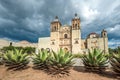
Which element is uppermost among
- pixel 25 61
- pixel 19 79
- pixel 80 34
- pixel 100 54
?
pixel 80 34

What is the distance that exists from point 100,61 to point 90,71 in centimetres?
67

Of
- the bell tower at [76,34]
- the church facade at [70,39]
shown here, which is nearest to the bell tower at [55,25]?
the church facade at [70,39]

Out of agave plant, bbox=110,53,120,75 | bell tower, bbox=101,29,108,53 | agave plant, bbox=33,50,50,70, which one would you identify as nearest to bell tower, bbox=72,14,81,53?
bell tower, bbox=101,29,108,53

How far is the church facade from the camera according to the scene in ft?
151

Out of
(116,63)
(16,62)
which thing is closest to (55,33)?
(16,62)

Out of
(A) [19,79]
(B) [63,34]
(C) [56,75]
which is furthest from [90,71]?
(B) [63,34]

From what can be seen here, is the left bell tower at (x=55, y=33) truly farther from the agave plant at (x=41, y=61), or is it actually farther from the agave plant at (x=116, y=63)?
the agave plant at (x=116, y=63)

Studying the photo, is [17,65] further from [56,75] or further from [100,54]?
[100,54]

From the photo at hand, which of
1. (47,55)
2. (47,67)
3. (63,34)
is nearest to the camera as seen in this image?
(47,67)

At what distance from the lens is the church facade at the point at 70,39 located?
1811 inches

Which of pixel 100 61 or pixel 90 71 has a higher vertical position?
pixel 100 61

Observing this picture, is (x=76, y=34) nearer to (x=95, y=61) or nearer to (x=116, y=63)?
(x=95, y=61)

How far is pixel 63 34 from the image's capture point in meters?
49.6

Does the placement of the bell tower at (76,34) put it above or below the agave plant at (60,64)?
above
